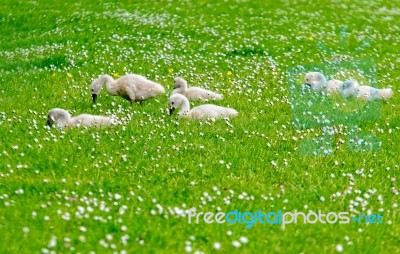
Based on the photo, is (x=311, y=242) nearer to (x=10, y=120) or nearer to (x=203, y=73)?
(x=10, y=120)

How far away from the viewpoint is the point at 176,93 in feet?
42.3

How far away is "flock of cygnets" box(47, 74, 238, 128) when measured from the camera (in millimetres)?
11055

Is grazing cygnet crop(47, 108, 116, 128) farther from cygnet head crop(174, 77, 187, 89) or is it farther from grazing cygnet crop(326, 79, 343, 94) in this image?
grazing cygnet crop(326, 79, 343, 94)

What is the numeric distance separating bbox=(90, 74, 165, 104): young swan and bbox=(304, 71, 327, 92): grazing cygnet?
4003mm

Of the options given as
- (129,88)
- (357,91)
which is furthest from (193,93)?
(357,91)

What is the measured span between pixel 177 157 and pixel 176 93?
11.6ft

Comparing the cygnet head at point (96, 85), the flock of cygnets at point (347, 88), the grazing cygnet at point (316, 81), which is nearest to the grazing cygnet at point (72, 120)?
the cygnet head at point (96, 85)

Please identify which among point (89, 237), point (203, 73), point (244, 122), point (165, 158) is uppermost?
point (89, 237)

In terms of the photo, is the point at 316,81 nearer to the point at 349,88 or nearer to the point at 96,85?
the point at 349,88

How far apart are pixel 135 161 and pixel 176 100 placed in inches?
111

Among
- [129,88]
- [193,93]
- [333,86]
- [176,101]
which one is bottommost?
[333,86]

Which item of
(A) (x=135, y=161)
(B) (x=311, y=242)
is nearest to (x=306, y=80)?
(A) (x=135, y=161)

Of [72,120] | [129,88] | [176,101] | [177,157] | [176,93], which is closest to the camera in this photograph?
[177,157]

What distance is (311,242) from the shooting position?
7.01 metres
